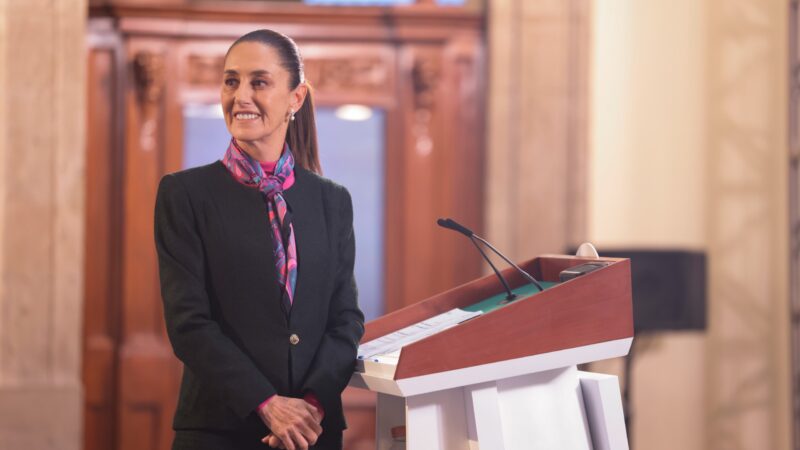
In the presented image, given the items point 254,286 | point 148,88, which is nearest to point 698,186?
point 148,88

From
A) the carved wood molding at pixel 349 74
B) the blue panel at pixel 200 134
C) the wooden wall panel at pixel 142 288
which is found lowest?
the wooden wall panel at pixel 142 288

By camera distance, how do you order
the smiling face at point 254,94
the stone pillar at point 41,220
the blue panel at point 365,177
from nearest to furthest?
the smiling face at point 254,94
the stone pillar at point 41,220
the blue panel at point 365,177

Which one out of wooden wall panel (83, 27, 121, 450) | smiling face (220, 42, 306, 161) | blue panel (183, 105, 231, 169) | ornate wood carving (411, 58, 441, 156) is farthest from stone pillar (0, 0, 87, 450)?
smiling face (220, 42, 306, 161)

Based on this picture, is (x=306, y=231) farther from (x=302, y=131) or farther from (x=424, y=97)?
(x=424, y=97)

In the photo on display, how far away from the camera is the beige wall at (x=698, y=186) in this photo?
5414 mm

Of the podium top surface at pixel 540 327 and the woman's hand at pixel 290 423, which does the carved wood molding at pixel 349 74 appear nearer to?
the podium top surface at pixel 540 327

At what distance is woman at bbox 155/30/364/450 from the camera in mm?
1729

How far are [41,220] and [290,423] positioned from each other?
3694mm

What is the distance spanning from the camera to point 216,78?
212 inches

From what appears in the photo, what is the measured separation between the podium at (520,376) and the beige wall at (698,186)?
3.56 m

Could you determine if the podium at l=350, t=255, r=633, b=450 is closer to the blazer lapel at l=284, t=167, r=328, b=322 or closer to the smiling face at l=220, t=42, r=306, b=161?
the blazer lapel at l=284, t=167, r=328, b=322

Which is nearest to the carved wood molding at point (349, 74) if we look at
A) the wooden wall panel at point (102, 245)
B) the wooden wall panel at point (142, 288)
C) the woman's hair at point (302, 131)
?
the wooden wall panel at point (142, 288)

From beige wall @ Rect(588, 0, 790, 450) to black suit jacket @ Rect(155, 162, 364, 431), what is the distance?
377cm

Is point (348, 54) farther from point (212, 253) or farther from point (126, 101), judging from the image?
point (212, 253)
